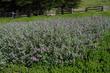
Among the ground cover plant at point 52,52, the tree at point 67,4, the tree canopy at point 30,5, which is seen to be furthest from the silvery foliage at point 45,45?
the tree at point 67,4

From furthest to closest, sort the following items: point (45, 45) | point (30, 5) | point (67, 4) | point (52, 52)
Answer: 1. point (67, 4)
2. point (30, 5)
3. point (45, 45)
4. point (52, 52)

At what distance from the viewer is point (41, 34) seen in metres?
9.91

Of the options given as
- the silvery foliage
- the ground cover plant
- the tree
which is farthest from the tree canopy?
the ground cover plant

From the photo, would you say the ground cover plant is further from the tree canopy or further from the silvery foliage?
A: the tree canopy

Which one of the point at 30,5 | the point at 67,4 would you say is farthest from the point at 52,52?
the point at 67,4

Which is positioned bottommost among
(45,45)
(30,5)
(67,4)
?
(67,4)

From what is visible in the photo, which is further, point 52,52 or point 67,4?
point 67,4

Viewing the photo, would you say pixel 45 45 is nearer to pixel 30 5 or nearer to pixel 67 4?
pixel 30 5

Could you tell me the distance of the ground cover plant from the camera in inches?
307

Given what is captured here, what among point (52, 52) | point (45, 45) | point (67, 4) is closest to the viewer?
point (52, 52)

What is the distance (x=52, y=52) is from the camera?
8484 millimetres

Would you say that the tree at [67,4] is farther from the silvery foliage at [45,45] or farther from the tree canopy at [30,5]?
the silvery foliage at [45,45]

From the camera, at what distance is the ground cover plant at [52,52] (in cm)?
779

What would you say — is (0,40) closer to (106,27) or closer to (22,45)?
(22,45)
